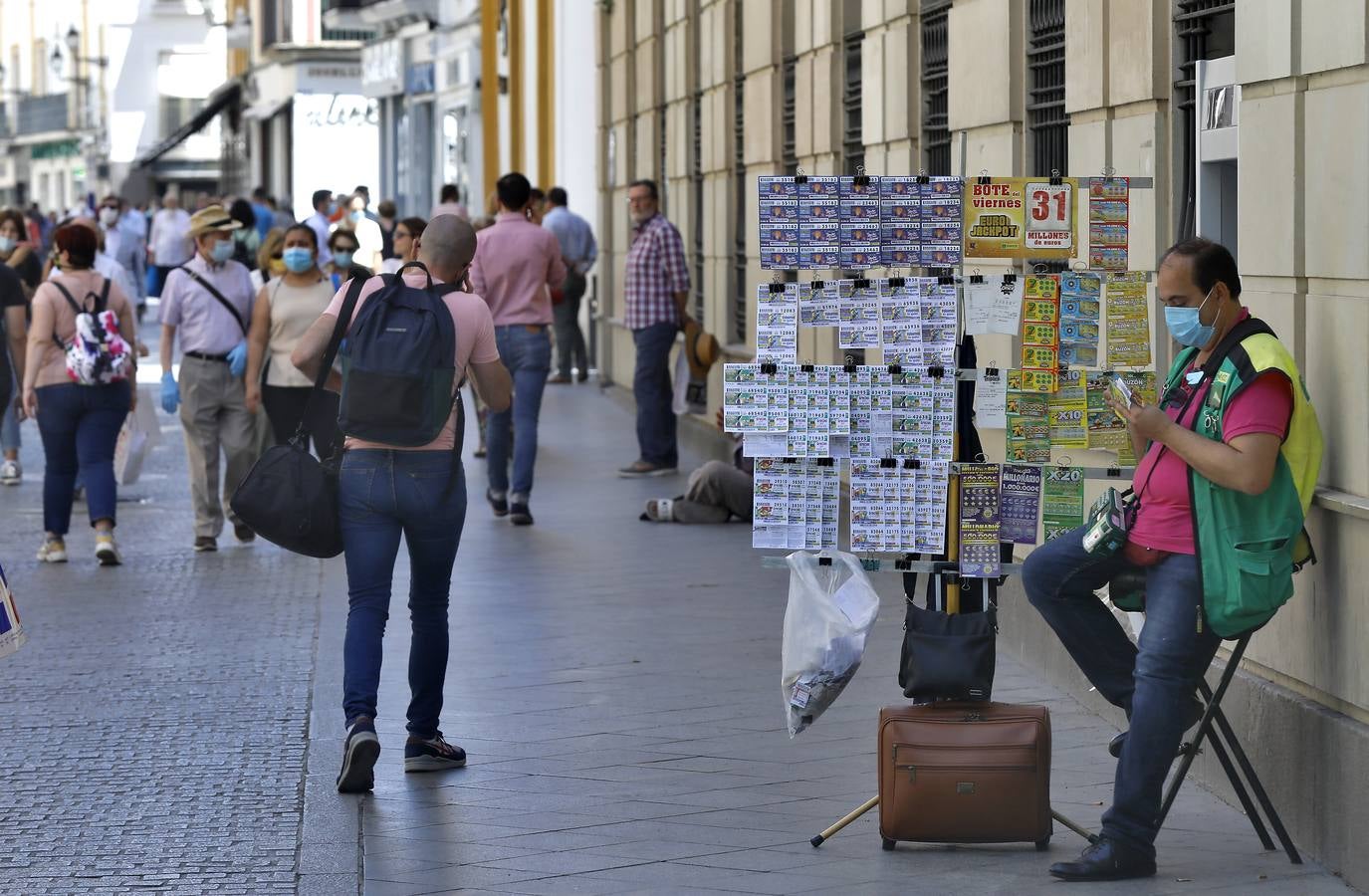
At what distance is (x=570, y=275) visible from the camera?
2227cm

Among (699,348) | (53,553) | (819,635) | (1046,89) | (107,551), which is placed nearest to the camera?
(819,635)

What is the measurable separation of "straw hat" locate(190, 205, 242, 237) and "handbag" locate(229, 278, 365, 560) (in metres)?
4.97

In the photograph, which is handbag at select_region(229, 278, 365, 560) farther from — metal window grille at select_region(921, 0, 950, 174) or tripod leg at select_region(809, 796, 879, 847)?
metal window grille at select_region(921, 0, 950, 174)

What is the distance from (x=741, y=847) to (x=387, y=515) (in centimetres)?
148

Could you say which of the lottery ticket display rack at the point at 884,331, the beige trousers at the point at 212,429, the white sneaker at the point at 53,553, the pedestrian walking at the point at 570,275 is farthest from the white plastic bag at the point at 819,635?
the pedestrian walking at the point at 570,275

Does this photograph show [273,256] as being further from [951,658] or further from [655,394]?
[951,658]

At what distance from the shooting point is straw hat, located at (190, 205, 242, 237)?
456 inches

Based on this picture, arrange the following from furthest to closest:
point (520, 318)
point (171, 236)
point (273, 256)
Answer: point (171, 236), point (520, 318), point (273, 256)

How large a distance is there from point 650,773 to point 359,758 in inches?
35.2

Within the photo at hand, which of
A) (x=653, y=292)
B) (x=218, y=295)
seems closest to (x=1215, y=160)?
(x=218, y=295)

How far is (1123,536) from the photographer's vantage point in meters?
5.84

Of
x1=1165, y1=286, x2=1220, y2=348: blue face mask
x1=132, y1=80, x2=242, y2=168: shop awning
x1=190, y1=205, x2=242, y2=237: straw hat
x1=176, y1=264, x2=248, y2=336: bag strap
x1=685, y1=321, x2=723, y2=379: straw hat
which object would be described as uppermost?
x1=132, y1=80, x2=242, y2=168: shop awning

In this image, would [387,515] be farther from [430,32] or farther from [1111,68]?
[430,32]

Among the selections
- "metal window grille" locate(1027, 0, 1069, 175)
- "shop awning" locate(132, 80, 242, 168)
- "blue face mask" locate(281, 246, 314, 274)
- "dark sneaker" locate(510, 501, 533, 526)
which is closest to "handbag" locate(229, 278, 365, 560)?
"metal window grille" locate(1027, 0, 1069, 175)
